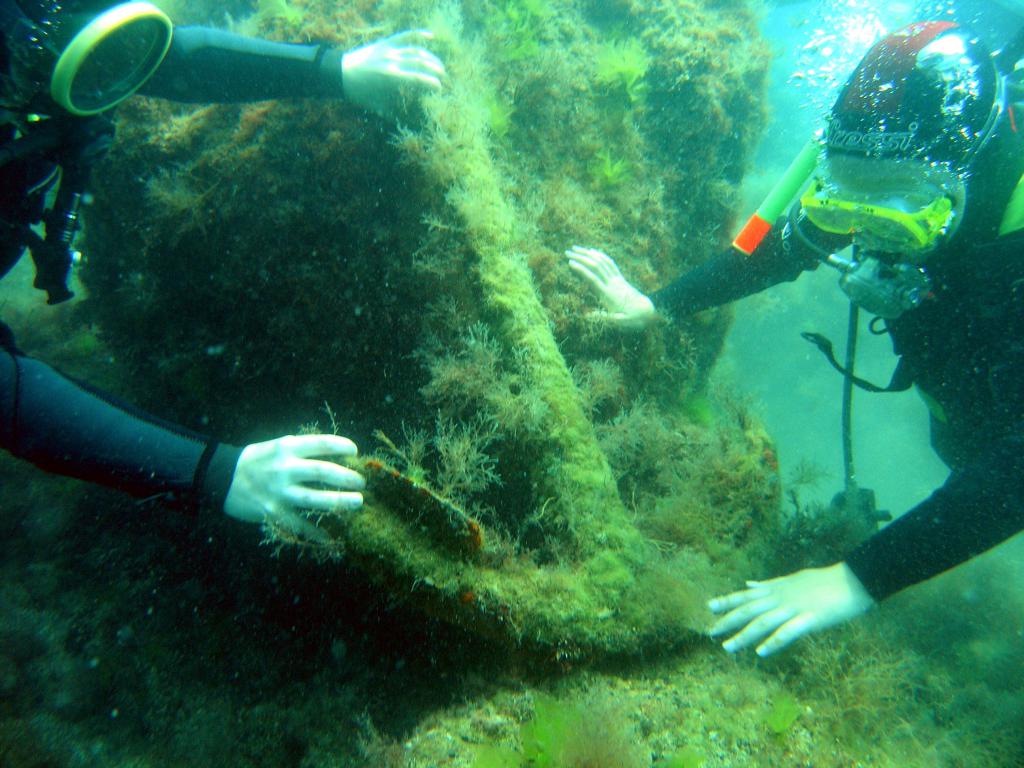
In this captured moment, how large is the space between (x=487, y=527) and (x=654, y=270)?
2.99 meters

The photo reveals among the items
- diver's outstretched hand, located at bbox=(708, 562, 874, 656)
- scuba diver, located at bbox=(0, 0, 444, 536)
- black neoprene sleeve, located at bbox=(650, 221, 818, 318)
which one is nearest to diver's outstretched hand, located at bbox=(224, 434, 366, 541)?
scuba diver, located at bbox=(0, 0, 444, 536)

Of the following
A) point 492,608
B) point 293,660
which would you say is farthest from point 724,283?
point 293,660

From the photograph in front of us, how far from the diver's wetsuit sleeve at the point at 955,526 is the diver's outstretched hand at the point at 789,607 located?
93 millimetres

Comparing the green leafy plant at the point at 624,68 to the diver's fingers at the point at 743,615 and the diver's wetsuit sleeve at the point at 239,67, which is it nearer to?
the diver's wetsuit sleeve at the point at 239,67

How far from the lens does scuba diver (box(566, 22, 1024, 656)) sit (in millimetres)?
2213

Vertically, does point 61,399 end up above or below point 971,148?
below

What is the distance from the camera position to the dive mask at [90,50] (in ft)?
6.31

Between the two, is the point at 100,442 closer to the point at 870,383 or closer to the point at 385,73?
the point at 385,73

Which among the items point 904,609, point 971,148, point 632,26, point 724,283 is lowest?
point 904,609

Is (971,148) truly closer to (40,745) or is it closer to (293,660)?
(293,660)

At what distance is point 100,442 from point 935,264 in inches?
164

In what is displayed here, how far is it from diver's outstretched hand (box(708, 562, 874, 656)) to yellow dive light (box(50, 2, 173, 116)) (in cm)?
360

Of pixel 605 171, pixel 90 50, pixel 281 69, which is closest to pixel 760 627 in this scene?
pixel 605 171

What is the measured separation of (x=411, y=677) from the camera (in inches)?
91.9
